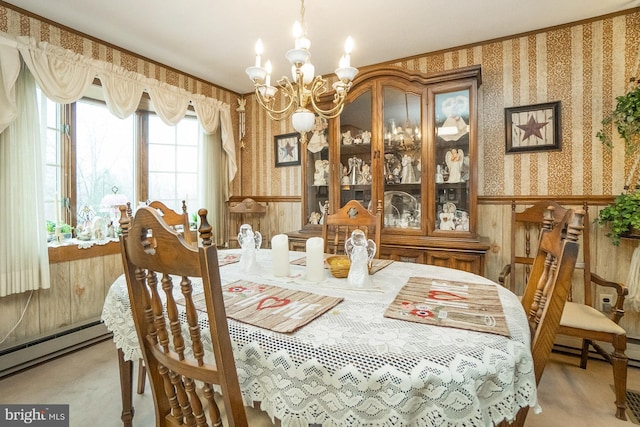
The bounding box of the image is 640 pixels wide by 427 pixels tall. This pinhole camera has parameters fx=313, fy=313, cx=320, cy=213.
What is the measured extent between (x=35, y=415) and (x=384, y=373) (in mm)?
1941

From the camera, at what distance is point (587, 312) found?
71.9 inches

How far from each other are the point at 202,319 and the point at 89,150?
2479 mm

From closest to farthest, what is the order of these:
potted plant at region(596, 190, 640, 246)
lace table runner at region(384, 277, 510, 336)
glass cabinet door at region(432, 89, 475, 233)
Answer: lace table runner at region(384, 277, 510, 336)
potted plant at region(596, 190, 640, 246)
glass cabinet door at region(432, 89, 475, 233)

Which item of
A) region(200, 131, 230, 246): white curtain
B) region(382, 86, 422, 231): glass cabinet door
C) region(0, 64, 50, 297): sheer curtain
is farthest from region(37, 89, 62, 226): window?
region(382, 86, 422, 231): glass cabinet door

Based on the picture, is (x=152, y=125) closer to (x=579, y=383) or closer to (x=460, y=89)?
(x=460, y=89)

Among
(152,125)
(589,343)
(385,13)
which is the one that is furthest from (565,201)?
(152,125)

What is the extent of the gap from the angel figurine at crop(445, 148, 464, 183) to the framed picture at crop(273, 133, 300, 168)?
1637 millimetres

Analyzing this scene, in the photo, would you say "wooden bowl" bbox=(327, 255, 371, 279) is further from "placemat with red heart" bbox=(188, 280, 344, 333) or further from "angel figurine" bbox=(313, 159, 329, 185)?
"angel figurine" bbox=(313, 159, 329, 185)

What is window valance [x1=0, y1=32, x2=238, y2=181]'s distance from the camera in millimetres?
1965

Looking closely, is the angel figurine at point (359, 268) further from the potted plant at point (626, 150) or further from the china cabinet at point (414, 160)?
the potted plant at point (626, 150)

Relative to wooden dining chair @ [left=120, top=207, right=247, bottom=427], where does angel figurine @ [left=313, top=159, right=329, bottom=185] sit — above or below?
above

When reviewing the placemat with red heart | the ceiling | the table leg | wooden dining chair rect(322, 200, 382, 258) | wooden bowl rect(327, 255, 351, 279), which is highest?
the ceiling

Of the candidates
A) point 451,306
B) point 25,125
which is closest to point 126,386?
point 451,306

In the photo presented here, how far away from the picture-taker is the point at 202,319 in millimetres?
963
